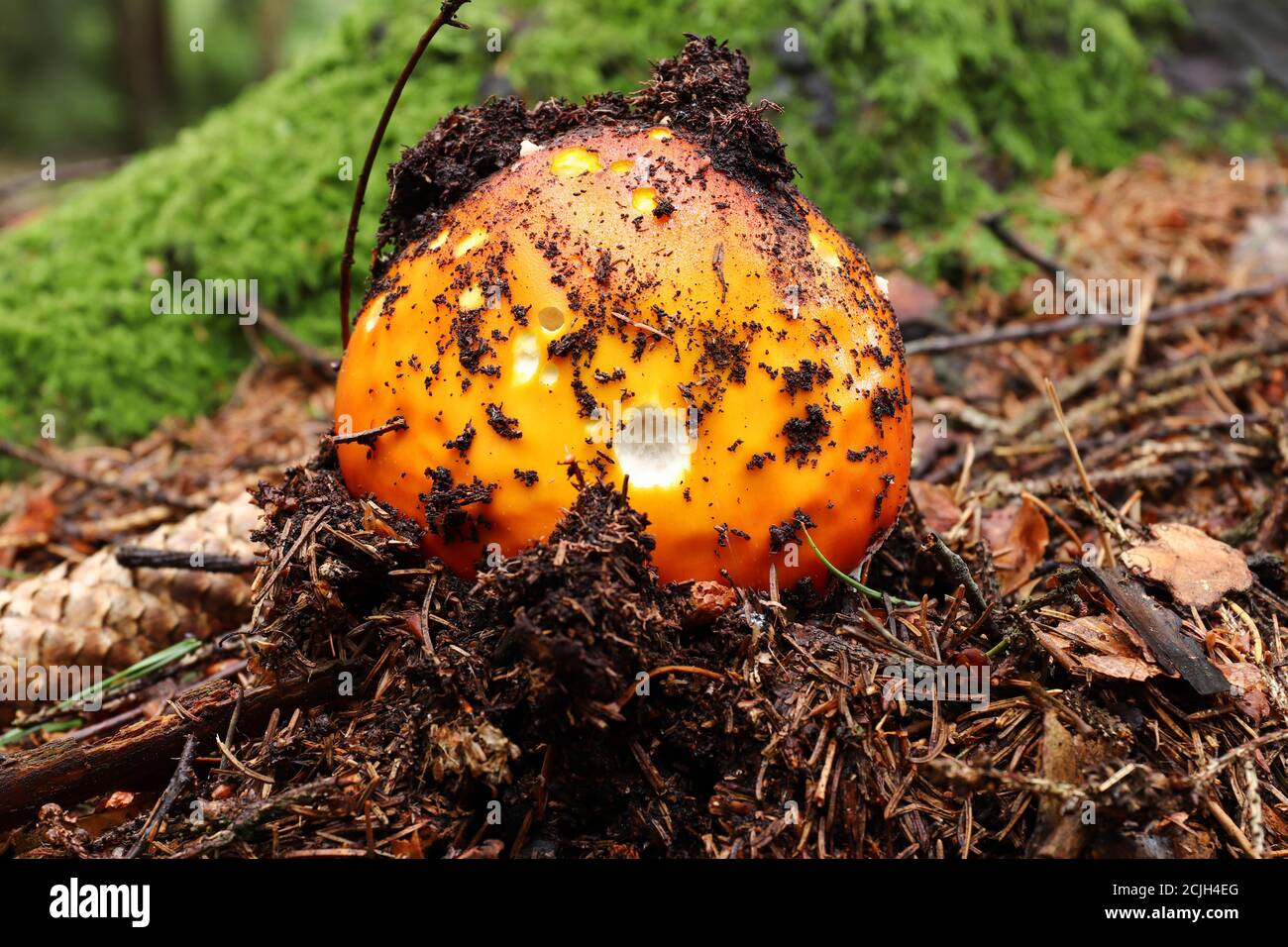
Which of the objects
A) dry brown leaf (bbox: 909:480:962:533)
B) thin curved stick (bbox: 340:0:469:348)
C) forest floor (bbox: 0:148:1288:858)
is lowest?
forest floor (bbox: 0:148:1288:858)

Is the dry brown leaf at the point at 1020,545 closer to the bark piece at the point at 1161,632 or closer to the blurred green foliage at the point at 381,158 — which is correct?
the bark piece at the point at 1161,632

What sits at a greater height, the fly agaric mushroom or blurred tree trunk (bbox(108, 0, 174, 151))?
blurred tree trunk (bbox(108, 0, 174, 151))

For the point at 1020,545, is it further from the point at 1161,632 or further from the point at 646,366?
the point at 646,366

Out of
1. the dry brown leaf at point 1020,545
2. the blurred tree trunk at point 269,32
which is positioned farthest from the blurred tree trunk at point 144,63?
the dry brown leaf at point 1020,545

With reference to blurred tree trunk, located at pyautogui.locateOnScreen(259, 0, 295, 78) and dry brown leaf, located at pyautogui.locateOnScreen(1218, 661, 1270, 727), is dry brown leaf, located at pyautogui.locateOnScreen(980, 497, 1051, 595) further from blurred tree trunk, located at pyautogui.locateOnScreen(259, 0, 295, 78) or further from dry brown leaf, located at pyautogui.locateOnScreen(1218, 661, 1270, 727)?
blurred tree trunk, located at pyautogui.locateOnScreen(259, 0, 295, 78)

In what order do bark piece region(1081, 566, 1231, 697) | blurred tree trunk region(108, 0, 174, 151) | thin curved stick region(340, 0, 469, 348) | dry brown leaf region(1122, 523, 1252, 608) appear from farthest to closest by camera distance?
blurred tree trunk region(108, 0, 174, 151), dry brown leaf region(1122, 523, 1252, 608), thin curved stick region(340, 0, 469, 348), bark piece region(1081, 566, 1231, 697)

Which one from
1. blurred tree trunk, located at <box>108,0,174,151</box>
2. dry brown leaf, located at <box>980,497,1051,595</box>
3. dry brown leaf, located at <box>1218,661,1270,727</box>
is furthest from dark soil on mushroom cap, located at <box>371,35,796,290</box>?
blurred tree trunk, located at <box>108,0,174,151</box>

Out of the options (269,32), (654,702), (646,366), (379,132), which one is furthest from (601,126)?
(269,32)
